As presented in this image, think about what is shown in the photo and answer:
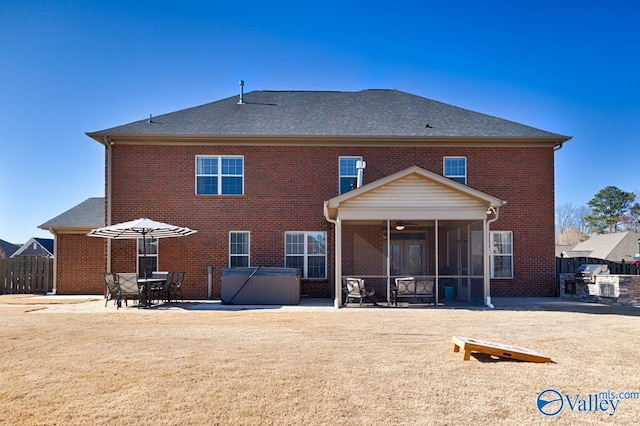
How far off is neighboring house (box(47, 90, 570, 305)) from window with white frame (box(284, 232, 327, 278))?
1.4 inches

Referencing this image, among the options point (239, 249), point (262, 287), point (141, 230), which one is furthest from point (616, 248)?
point (141, 230)

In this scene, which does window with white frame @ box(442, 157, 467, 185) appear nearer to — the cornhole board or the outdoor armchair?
the outdoor armchair

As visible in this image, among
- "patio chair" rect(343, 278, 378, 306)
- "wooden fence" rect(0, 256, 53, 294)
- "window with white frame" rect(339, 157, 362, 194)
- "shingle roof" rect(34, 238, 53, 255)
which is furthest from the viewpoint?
"shingle roof" rect(34, 238, 53, 255)

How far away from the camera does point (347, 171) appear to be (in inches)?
725

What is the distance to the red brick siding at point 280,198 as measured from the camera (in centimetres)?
1806

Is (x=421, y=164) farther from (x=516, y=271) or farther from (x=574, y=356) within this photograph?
(x=574, y=356)

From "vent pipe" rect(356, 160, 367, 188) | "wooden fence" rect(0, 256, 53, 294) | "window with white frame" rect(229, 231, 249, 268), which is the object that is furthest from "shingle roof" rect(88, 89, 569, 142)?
"wooden fence" rect(0, 256, 53, 294)

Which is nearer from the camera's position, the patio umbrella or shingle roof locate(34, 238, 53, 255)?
the patio umbrella

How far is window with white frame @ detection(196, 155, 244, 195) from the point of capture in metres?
18.2

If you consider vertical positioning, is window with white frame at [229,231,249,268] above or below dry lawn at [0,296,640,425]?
above

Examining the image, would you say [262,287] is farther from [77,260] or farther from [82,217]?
[82,217]

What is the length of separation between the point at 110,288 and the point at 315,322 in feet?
23.9

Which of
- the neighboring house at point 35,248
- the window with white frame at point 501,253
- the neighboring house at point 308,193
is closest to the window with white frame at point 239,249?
the neighboring house at point 308,193

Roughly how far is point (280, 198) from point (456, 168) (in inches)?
251
